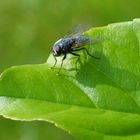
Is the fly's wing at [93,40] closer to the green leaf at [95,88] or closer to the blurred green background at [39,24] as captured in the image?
the green leaf at [95,88]

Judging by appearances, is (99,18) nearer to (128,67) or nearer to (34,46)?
(34,46)

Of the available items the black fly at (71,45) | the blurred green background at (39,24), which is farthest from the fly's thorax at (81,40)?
the blurred green background at (39,24)

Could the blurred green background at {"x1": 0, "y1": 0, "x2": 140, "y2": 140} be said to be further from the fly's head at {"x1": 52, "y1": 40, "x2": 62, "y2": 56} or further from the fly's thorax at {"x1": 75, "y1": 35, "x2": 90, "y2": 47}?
the fly's thorax at {"x1": 75, "y1": 35, "x2": 90, "y2": 47}

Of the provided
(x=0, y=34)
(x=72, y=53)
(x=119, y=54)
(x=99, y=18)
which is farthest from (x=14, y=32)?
(x=119, y=54)

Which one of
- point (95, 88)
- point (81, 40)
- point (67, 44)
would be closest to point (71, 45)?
point (67, 44)

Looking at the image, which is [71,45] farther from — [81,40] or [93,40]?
[93,40]

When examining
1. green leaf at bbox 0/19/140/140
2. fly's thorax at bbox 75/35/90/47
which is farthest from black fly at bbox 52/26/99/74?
green leaf at bbox 0/19/140/140
